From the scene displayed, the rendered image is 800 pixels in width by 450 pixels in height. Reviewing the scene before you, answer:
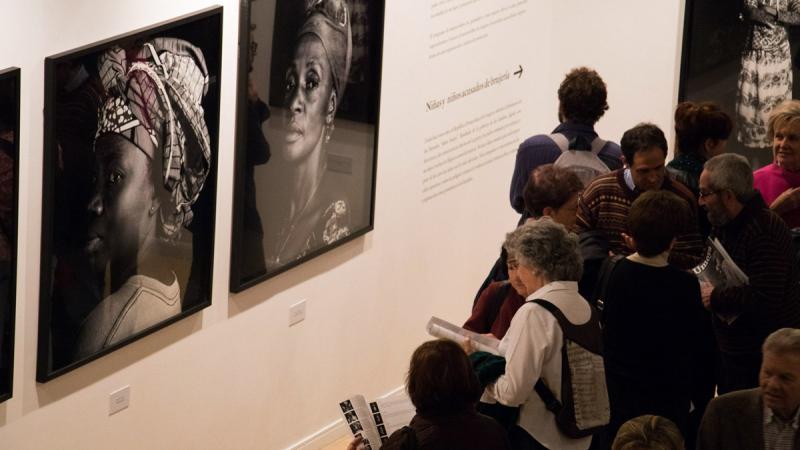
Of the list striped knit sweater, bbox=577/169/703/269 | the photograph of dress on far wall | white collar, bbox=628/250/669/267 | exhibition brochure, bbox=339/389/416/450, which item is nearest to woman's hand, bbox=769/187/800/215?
striped knit sweater, bbox=577/169/703/269

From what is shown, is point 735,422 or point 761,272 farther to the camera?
point 761,272

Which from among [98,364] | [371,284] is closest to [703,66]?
[371,284]

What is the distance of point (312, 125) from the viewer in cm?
689

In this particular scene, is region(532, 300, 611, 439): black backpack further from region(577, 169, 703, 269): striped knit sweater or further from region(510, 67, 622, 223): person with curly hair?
region(510, 67, 622, 223): person with curly hair

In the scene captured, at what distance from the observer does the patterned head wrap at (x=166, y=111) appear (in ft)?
18.1

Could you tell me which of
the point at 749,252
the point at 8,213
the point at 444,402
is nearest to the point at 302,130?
the point at 8,213

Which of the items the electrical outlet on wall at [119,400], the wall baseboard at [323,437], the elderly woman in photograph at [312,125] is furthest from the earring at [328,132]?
the electrical outlet on wall at [119,400]

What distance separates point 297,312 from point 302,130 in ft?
3.26

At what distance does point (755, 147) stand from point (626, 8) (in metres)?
1.26

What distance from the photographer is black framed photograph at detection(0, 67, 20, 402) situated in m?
5.03

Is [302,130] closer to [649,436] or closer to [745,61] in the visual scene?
[649,436]

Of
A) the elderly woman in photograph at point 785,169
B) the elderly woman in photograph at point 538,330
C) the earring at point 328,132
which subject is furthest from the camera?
the earring at point 328,132

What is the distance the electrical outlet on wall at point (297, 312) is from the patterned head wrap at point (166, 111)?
44.0 inches

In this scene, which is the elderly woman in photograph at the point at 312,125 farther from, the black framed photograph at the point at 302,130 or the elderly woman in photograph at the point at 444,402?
the elderly woman in photograph at the point at 444,402
